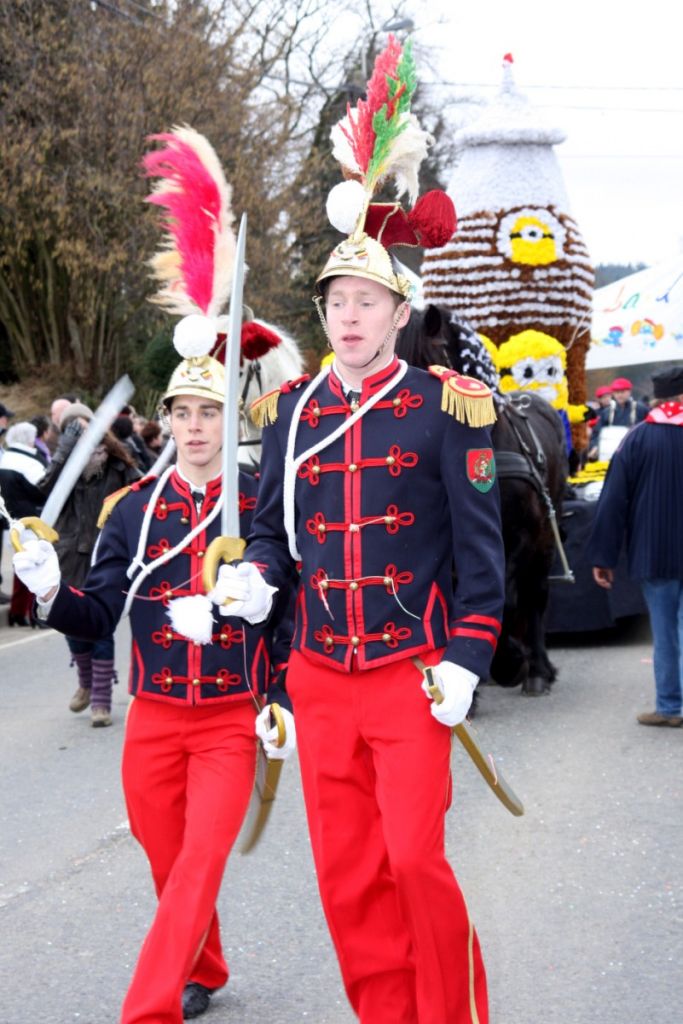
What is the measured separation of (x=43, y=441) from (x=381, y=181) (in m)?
10.5

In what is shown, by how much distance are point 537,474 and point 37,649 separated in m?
4.75

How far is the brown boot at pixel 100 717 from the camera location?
805 cm

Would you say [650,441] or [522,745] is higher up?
[650,441]

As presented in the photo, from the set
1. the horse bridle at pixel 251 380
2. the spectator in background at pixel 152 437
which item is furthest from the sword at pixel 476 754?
the spectator in background at pixel 152 437

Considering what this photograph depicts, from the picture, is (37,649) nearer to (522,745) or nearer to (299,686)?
(522,745)

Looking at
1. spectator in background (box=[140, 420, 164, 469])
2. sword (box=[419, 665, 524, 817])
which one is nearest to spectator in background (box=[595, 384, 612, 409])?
spectator in background (box=[140, 420, 164, 469])

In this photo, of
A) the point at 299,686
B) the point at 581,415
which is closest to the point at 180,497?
the point at 299,686

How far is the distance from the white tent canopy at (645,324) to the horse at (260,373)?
6153 mm

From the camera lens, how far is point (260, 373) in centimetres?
668

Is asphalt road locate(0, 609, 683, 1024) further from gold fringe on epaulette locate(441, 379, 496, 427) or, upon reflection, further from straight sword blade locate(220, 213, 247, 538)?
gold fringe on epaulette locate(441, 379, 496, 427)

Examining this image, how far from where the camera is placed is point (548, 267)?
31.4ft

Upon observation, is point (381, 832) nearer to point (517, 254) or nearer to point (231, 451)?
point (231, 451)

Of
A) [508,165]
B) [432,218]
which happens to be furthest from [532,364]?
[432,218]

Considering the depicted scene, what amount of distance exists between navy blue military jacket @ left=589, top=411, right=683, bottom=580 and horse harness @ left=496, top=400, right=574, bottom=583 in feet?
1.17
